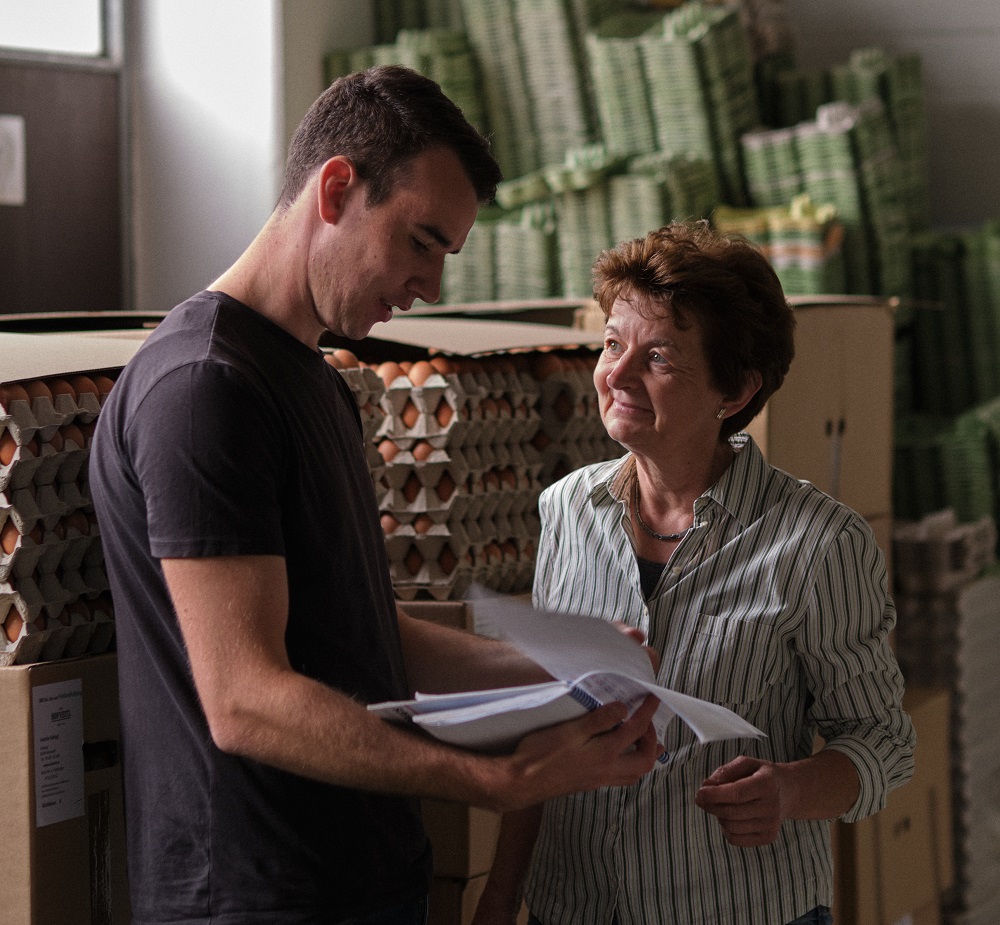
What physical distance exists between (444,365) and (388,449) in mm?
165

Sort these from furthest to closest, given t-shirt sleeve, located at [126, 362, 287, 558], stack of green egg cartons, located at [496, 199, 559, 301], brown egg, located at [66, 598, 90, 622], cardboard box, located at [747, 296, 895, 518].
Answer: stack of green egg cartons, located at [496, 199, 559, 301] → cardboard box, located at [747, 296, 895, 518] → brown egg, located at [66, 598, 90, 622] → t-shirt sleeve, located at [126, 362, 287, 558]

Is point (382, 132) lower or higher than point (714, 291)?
higher

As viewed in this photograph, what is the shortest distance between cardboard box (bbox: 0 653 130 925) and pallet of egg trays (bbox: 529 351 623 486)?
0.97 meters

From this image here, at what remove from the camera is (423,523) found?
84.7 inches

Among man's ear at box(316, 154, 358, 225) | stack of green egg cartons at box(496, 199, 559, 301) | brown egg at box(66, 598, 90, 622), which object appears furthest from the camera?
stack of green egg cartons at box(496, 199, 559, 301)

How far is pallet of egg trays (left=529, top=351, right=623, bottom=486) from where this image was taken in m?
2.36

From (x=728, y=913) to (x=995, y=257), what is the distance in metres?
2.82

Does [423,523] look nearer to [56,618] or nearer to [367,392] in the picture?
[367,392]

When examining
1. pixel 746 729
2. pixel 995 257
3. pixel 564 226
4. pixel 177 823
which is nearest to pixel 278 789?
pixel 177 823

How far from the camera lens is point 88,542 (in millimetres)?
1646

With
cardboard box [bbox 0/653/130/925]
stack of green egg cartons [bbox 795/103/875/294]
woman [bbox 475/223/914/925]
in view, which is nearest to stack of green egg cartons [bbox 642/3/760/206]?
stack of green egg cartons [bbox 795/103/875/294]

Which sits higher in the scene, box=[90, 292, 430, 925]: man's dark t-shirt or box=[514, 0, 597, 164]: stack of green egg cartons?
box=[514, 0, 597, 164]: stack of green egg cartons

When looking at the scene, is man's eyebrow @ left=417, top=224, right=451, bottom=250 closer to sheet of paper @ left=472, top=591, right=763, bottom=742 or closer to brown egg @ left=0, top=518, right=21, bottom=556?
sheet of paper @ left=472, top=591, right=763, bottom=742

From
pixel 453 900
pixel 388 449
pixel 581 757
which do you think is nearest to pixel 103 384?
pixel 388 449
